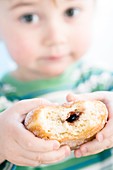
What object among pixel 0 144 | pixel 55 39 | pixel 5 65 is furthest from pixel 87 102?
pixel 5 65

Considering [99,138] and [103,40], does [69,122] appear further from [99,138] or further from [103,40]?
[103,40]

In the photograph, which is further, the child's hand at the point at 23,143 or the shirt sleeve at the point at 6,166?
the shirt sleeve at the point at 6,166

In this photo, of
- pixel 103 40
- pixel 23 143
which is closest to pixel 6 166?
pixel 23 143

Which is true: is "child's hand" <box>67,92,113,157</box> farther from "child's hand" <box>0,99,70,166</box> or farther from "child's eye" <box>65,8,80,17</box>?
"child's eye" <box>65,8,80,17</box>

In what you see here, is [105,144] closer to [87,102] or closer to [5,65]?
[87,102]

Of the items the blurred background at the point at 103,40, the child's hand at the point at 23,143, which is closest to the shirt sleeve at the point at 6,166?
the child's hand at the point at 23,143

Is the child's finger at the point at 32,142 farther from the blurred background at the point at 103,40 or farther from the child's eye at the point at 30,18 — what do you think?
the blurred background at the point at 103,40
